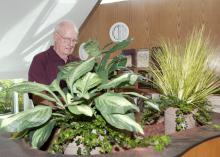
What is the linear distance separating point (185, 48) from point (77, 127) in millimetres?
875

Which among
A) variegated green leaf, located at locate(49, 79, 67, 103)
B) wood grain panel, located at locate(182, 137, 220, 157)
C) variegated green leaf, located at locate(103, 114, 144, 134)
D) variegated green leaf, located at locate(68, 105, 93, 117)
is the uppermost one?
variegated green leaf, located at locate(49, 79, 67, 103)

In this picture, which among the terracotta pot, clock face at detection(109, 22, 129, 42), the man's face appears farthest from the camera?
clock face at detection(109, 22, 129, 42)

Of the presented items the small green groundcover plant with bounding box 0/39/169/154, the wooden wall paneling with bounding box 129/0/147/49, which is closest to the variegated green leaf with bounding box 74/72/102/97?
the small green groundcover plant with bounding box 0/39/169/154

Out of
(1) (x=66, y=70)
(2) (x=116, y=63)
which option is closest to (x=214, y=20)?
(2) (x=116, y=63)

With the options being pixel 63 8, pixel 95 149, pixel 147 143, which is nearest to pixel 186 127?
pixel 147 143

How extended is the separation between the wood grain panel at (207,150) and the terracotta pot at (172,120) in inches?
7.3

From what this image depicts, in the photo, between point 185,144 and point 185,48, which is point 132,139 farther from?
point 185,48

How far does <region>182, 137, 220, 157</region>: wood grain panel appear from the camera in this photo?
1.30m

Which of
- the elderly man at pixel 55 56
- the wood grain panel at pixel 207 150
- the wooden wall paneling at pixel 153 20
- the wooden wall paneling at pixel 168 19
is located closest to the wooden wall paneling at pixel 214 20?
the wooden wall paneling at pixel 168 19

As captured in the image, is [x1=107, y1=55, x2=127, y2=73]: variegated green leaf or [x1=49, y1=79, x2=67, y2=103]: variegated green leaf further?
[x1=107, y1=55, x2=127, y2=73]: variegated green leaf

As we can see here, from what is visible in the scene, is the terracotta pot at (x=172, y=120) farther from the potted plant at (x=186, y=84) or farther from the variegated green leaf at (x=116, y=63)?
the variegated green leaf at (x=116, y=63)

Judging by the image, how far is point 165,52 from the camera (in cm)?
179

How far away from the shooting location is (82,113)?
1.07 meters

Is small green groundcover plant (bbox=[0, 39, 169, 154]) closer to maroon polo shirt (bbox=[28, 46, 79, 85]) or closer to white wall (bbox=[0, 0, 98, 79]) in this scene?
maroon polo shirt (bbox=[28, 46, 79, 85])
